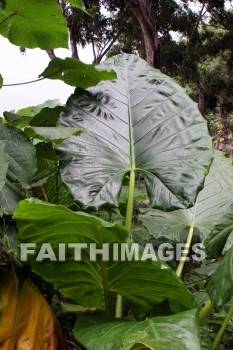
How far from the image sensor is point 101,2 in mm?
7742

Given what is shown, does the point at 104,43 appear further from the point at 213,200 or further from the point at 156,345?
the point at 156,345

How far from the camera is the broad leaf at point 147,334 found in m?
0.45

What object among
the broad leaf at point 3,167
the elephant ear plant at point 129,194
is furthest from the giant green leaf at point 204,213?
the broad leaf at point 3,167

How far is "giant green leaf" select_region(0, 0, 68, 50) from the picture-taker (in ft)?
2.58

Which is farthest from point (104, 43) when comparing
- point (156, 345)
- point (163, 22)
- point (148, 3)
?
point (156, 345)

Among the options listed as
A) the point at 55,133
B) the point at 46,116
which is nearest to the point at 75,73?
the point at 46,116

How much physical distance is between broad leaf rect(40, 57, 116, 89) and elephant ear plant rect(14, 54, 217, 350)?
0.10 ft

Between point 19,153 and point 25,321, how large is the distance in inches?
10.2

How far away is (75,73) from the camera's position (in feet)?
2.78

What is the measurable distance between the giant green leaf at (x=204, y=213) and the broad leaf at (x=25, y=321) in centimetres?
34

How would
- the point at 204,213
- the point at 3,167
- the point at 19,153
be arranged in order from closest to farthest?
the point at 3,167 → the point at 19,153 → the point at 204,213

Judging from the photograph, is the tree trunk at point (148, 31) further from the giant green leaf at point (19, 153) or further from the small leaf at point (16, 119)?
the giant green leaf at point (19, 153)

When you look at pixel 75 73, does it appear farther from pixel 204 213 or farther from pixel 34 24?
pixel 204 213

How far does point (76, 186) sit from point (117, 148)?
0.18m
